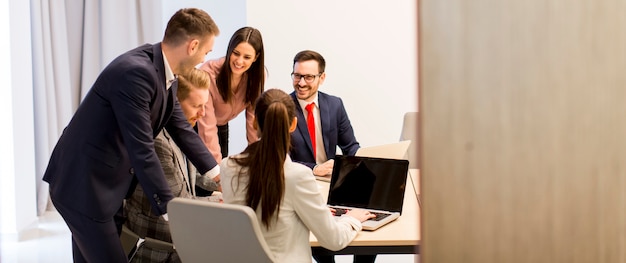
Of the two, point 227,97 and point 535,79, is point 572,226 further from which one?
point 227,97

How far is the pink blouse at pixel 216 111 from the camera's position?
3.53 m

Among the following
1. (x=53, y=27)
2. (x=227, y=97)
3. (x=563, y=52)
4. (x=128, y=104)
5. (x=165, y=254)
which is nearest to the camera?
(x=563, y=52)

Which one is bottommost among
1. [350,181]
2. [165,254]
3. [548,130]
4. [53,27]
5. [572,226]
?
[165,254]

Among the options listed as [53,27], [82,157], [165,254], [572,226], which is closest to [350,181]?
[165,254]

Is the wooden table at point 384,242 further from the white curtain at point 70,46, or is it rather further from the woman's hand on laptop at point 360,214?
the white curtain at point 70,46

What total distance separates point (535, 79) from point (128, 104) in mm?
1660

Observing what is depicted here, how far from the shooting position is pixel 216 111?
373 cm

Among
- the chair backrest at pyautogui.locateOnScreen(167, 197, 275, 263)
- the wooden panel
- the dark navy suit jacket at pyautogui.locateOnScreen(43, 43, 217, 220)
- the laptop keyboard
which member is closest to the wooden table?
the laptop keyboard

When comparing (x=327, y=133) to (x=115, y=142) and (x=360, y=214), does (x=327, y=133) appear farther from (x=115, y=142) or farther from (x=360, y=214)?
(x=115, y=142)

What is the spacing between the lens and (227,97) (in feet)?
11.9

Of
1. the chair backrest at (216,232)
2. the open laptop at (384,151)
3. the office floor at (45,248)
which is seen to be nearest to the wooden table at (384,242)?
the chair backrest at (216,232)

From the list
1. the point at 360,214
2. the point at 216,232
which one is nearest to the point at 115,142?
the point at 216,232

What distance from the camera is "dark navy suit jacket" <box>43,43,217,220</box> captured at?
2307 millimetres

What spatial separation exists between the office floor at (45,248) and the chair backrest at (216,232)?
202 centimetres
